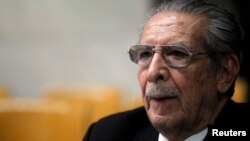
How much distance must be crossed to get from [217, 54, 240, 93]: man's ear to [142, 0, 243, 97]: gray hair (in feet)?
0.07

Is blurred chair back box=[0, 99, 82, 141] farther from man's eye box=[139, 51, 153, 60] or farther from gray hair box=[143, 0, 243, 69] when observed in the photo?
gray hair box=[143, 0, 243, 69]

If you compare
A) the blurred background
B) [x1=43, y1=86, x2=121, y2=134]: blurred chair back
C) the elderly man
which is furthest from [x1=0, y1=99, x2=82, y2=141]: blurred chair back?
the blurred background

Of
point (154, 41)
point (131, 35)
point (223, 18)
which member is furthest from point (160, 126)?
point (131, 35)

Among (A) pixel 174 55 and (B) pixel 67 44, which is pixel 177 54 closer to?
(A) pixel 174 55

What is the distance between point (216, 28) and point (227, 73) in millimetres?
172

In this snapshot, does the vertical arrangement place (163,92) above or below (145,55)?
below

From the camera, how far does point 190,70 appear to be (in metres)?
1.86

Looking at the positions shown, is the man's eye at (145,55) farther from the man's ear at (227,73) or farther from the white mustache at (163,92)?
the man's ear at (227,73)

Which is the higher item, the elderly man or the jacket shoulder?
the elderly man

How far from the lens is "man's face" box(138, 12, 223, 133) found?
1.84 metres

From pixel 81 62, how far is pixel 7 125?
2.62 m

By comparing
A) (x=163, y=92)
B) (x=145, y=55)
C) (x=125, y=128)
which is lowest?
(x=125, y=128)

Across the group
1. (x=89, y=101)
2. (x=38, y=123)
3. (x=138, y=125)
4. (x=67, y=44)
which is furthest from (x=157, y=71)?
(x=67, y=44)

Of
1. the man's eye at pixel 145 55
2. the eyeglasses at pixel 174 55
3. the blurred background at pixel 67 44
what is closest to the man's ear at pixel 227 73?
the eyeglasses at pixel 174 55
